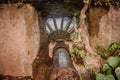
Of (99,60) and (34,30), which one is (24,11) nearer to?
(34,30)

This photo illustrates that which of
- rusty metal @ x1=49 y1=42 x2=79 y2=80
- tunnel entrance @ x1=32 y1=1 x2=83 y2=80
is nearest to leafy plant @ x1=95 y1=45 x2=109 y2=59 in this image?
tunnel entrance @ x1=32 y1=1 x2=83 y2=80

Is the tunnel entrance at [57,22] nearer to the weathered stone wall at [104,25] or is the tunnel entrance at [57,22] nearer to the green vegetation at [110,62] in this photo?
the weathered stone wall at [104,25]

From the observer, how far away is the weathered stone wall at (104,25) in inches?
232

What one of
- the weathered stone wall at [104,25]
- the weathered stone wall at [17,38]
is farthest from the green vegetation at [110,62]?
the weathered stone wall at [17,38]

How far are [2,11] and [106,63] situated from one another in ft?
9.92

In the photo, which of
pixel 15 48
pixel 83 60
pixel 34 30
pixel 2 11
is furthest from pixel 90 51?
pixel 2 11

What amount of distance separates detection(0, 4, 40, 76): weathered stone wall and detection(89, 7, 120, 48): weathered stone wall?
1.61 m

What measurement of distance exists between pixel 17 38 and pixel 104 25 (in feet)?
7.67

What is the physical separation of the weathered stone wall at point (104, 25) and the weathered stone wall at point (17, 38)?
1.61m

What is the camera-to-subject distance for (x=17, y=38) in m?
5.80

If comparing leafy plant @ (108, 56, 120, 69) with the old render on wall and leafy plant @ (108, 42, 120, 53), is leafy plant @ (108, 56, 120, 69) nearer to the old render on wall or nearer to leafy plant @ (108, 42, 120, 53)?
leafy plant @ (108, 42, 120, 53)

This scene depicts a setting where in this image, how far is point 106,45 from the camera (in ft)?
19.9

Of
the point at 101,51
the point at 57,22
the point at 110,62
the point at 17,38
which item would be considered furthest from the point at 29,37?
the point at 110,62

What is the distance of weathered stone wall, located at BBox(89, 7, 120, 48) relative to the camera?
5883 mm
